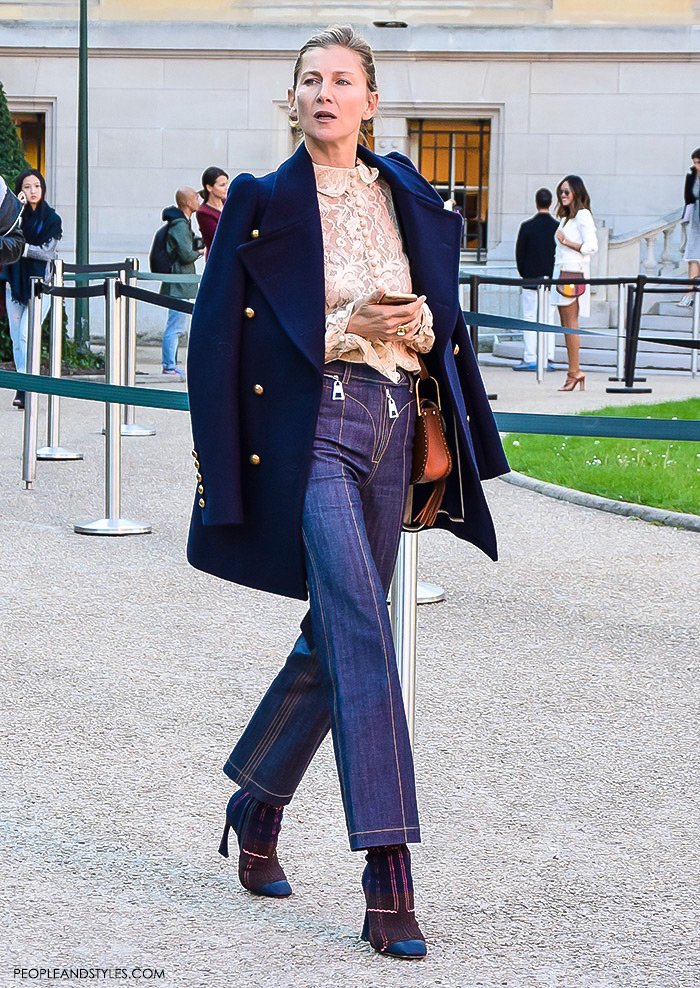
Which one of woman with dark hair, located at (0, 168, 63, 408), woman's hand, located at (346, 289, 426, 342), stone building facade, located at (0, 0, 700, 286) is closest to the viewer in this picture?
woman's hand, located at (346, 289, 426, 342)

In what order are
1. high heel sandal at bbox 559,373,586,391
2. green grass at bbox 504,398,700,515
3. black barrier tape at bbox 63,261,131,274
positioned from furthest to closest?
high heel sandal at bbox 559,373,586,391, black barrier tape at bbox 63,261,131,274, green grass at bbox 504,398,700,515

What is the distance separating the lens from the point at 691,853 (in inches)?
157

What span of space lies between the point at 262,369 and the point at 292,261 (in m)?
0.23

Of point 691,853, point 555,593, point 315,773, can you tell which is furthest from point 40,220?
point 691,853

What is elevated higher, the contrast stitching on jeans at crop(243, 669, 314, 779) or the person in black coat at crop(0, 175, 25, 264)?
the person in black coat at crop(0, 175, 25, 264)

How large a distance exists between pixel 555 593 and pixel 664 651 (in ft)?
3.45

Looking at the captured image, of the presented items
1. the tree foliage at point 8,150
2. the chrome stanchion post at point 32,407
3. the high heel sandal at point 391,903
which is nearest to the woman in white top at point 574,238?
the tree foliage at point 8,150

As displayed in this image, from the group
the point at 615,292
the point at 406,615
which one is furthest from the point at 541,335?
the point at 406,615

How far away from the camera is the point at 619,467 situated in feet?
33.9

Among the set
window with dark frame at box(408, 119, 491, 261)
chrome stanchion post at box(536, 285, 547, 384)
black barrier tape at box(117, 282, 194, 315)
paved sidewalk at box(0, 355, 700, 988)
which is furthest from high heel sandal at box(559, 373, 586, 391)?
window with dark frame at box(408, 119, 491, 261)

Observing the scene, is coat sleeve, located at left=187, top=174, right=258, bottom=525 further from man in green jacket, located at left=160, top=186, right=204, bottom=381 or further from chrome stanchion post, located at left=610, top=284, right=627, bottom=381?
man in green jacket, located at left=160, top=186, right=204, bottom=381

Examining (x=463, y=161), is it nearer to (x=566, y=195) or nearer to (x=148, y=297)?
(x=566, y=195)

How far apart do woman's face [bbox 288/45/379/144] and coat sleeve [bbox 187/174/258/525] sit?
190 millimetres

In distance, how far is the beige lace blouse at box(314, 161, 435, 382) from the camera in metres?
3.44
